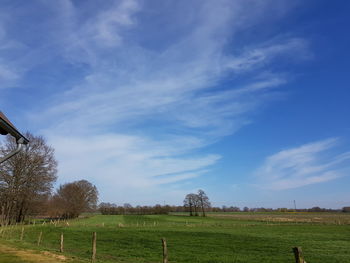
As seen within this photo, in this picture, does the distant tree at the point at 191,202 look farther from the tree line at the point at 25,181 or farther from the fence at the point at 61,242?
the fence at the point at 61,242

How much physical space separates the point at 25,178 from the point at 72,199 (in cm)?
4148

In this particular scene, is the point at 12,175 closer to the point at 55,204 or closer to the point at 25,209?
the point at 25,209

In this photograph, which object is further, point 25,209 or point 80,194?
point 80,194

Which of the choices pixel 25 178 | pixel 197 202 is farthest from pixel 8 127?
pixel 197 202

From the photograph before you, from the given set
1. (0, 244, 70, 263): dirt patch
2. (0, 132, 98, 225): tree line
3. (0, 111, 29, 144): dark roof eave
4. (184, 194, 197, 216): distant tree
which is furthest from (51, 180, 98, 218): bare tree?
(0, 111, 29, 144): dark roof eave

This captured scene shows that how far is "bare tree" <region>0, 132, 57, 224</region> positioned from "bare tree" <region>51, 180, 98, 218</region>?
3057cm

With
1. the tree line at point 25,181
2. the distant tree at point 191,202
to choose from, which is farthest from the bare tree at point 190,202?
the tree line at point 25,181

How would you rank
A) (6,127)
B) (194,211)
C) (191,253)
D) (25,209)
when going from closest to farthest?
(6,127), (191,253), (25,209), (194,211)

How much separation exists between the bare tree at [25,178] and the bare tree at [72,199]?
30.6 metres

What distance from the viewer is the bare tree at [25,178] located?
47.6 metres

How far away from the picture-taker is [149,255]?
74.7 feet

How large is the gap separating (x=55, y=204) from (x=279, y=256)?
73501 mm

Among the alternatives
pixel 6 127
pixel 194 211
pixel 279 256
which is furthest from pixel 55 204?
pixel 6 127

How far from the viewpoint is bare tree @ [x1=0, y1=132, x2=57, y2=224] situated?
156 feet
